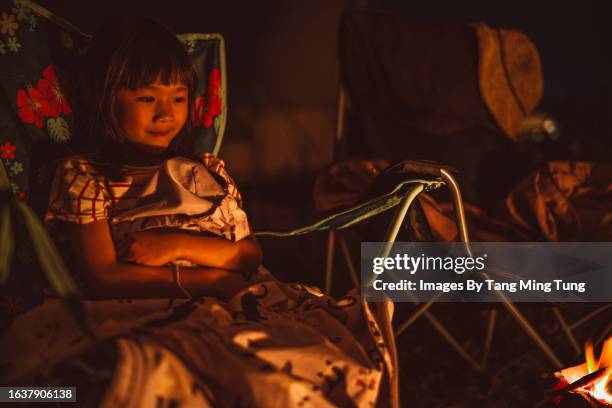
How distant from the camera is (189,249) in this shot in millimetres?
1230

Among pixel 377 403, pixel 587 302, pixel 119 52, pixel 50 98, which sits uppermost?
pixel 119 52

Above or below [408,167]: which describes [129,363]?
below

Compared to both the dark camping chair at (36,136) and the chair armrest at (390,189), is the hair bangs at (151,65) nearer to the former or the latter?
the dark camping chair at (36,136)

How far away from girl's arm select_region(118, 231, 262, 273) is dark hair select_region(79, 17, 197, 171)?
212 mm

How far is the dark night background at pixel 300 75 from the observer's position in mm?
2967

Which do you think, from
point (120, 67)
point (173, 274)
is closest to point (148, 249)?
point (173, 274)

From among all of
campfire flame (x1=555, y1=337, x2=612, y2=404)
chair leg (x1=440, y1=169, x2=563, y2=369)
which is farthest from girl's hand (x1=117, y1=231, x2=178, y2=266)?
campfire flame (x1=555, y1=337, x2=612, y2=404)

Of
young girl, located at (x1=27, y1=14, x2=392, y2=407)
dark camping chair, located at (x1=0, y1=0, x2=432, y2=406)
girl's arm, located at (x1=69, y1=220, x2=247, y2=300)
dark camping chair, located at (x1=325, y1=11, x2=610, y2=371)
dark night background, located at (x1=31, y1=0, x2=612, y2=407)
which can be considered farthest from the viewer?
dark night background, located at (x1=31, y1=0, x2=612, y2=407)

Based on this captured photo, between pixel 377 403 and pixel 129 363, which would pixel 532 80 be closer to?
pixel 377 403

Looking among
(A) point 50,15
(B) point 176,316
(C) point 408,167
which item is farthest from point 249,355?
(A) point 50,15

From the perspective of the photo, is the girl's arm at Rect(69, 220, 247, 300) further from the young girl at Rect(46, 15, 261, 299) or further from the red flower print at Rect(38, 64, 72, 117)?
the red flower print at Rect(38, 64, 72, 117)

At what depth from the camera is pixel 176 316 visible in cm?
101

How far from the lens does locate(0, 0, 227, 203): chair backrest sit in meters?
1.28

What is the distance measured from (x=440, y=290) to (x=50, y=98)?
1.13 m
